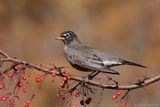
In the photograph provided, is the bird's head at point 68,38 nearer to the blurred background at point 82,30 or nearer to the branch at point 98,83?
the branch at point 98,83

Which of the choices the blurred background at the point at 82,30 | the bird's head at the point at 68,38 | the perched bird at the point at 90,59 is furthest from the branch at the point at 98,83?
the blurred background at the point at 82,30

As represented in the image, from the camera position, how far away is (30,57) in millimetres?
17219

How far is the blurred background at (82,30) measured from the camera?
16.0m

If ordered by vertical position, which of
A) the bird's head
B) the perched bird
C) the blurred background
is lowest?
the blurred background

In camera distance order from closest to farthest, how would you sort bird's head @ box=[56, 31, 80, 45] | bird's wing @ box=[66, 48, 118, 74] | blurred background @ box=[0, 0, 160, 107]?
1. bird's wing @ box=[66, 48, 118, 74]
2. bird's head @ box=[56, 31, 80, 45]
3. blurred background @ box=[0, 0, 160, 107]

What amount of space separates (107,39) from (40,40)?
2.07 metres

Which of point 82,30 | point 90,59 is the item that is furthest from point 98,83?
point 82,30

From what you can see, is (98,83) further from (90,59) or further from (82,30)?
(82,30)

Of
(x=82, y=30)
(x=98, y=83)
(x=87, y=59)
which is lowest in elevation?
(x=82, y=30)

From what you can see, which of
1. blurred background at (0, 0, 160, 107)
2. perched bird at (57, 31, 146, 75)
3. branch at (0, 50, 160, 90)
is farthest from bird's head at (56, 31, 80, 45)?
blurred background at (0, 0, 160, 107)

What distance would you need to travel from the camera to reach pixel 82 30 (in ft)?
59.9

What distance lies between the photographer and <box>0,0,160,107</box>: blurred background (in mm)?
16047

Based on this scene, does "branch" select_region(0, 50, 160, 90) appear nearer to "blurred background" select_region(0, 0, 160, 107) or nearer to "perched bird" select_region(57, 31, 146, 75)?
"perched bird" select_region(57, 31, 146, 75)

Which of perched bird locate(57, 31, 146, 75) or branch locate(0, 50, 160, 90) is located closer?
branch locate(0, 50, 160, 90)
